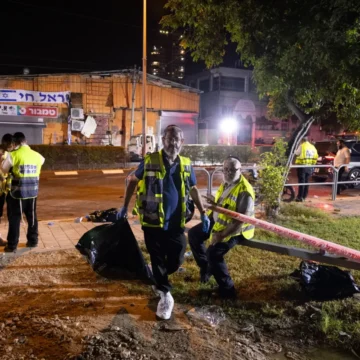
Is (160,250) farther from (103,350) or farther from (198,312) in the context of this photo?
(103,350)

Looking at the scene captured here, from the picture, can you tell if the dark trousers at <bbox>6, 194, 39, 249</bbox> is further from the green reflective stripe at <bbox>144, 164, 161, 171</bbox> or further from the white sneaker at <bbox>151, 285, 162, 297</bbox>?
the green reflective stripe at <bbox>144, 164, 161, 171</bbox>

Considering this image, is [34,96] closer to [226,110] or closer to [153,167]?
[226,110]

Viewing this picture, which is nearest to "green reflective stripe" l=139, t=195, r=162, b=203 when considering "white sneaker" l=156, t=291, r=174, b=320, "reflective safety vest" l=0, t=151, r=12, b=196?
"white sneaker" l=156, t=291, r=174, b=320

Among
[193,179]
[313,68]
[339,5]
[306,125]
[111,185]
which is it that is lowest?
[111,185]

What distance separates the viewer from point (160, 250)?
3822 millimetres

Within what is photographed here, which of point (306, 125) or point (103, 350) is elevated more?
point (306, 125)

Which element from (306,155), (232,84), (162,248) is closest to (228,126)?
(232,84)

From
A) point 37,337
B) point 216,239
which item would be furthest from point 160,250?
point 37,337

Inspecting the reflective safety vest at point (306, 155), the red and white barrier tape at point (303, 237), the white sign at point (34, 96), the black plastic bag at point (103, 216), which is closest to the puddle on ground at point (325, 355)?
the red and white barrier tape at point (303, 237)

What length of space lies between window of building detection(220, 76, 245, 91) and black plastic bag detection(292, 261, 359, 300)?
36.1 m

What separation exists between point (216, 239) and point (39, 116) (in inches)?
872

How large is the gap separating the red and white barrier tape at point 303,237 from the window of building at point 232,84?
119 ft

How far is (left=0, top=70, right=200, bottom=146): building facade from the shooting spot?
2328cm

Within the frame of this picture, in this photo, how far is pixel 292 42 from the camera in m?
6.74
